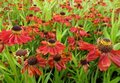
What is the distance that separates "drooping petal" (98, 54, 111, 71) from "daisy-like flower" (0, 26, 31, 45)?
8.7 inches

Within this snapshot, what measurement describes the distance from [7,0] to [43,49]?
1548 mm

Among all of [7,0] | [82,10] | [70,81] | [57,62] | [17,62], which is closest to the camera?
[57,62]

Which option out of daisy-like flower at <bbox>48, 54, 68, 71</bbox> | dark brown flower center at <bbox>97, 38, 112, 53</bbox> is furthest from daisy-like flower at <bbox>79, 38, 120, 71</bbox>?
daisy-like flower at <bbox>48, 54, 68, 71</bbox>

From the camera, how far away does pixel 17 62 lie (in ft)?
3.18

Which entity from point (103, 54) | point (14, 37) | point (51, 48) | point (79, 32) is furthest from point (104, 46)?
point (79, 32)

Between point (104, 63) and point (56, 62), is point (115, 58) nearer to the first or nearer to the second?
point (104, 63)

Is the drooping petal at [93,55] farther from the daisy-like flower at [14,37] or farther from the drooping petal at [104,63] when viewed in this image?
the daisy-like flower at [14,37]

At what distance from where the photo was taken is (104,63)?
67 centimetres

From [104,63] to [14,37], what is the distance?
281mm

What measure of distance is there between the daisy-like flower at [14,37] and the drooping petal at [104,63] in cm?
22

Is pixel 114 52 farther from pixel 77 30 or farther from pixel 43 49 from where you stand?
pixel 77 30

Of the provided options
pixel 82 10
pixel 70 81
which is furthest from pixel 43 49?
pixel 82 10

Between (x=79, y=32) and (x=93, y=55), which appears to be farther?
(x=79, y=32)

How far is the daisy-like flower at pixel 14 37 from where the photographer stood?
77 cm
